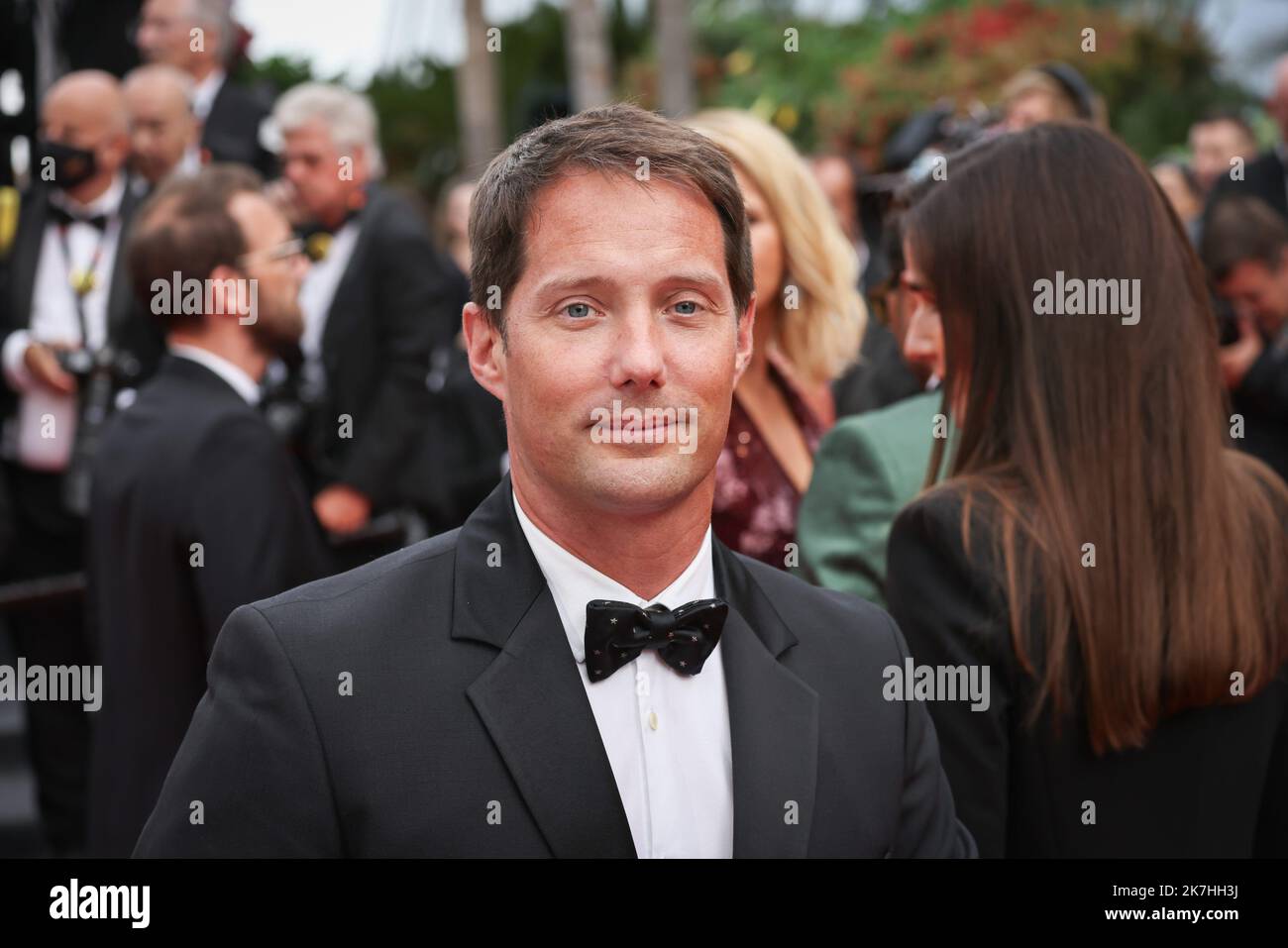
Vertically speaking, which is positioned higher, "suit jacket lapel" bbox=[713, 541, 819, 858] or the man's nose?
the man's nose

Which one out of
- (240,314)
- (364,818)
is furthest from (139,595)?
(364,818)

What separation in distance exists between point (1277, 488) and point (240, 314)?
2549 mm

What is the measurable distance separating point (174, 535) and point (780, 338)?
1.63m

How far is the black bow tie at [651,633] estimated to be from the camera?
6.42 feet

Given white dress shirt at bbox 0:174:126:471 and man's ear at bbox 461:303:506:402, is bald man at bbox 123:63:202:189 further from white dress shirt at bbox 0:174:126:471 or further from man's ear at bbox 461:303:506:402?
man's ear at bbox 461:303:506:402

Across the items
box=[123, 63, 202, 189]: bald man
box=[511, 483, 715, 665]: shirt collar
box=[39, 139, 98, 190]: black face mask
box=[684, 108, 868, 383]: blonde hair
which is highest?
box=[123, 63, 202, 189]: bald man

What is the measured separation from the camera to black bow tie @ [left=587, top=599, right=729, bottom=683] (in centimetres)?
196

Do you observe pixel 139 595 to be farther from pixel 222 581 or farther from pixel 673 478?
pixel 673 478

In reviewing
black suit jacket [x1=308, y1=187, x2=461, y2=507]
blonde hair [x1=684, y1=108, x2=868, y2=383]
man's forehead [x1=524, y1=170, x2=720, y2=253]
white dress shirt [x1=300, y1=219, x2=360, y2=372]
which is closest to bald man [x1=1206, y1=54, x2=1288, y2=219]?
blonde hair [x1=684, y1=108, x2=868, y2=383]

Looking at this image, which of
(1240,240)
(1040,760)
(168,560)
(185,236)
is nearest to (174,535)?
(168,560)

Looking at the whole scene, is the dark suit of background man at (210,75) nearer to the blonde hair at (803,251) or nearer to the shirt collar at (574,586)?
the blonde hair at (803,251)

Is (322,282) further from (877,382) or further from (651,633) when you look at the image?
(651,633)

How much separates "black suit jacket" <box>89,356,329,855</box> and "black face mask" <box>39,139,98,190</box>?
221 cm

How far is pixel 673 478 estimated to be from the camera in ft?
6.31
